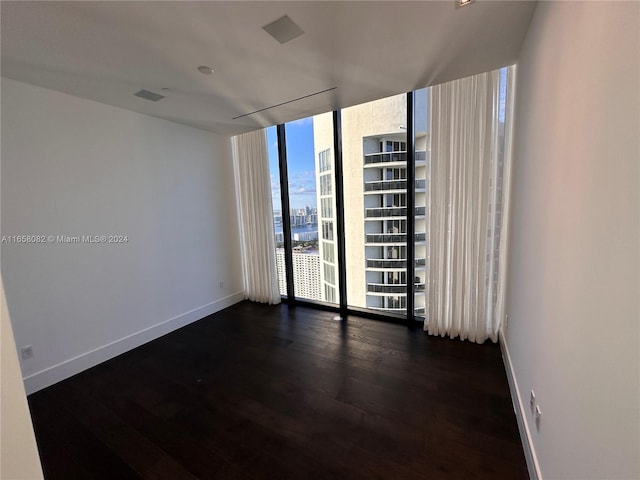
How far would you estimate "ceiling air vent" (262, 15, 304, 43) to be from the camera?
1.59 m

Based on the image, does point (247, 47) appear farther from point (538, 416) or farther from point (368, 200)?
point (538, 416)

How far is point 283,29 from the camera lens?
1652 mm

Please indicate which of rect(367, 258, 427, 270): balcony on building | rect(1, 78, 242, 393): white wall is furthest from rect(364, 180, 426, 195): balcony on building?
rect(1, 78, 242, 393): white wall

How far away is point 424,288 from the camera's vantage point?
3.01m

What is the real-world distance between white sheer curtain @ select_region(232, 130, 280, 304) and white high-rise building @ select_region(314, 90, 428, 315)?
2.76ft

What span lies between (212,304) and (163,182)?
1805 millimetres

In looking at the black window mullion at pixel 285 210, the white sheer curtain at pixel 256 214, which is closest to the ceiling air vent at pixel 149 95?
the white sheer curtain at pixel 256 214

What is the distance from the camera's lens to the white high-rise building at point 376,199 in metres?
3.00

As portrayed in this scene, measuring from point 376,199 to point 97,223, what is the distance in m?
3.03

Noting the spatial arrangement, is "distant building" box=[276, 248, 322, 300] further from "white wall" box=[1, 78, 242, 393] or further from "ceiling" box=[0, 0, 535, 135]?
"ceiling" box=[0, 0, 535, 135]

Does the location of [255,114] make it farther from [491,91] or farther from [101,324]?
[101,324]

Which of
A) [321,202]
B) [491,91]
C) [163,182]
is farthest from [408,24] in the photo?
[163,182]

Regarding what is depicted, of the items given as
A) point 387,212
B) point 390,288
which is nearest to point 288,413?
point 390,288

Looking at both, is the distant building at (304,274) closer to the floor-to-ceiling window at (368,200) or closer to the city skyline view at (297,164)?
the floor-to-ceiling window at (368,200)
